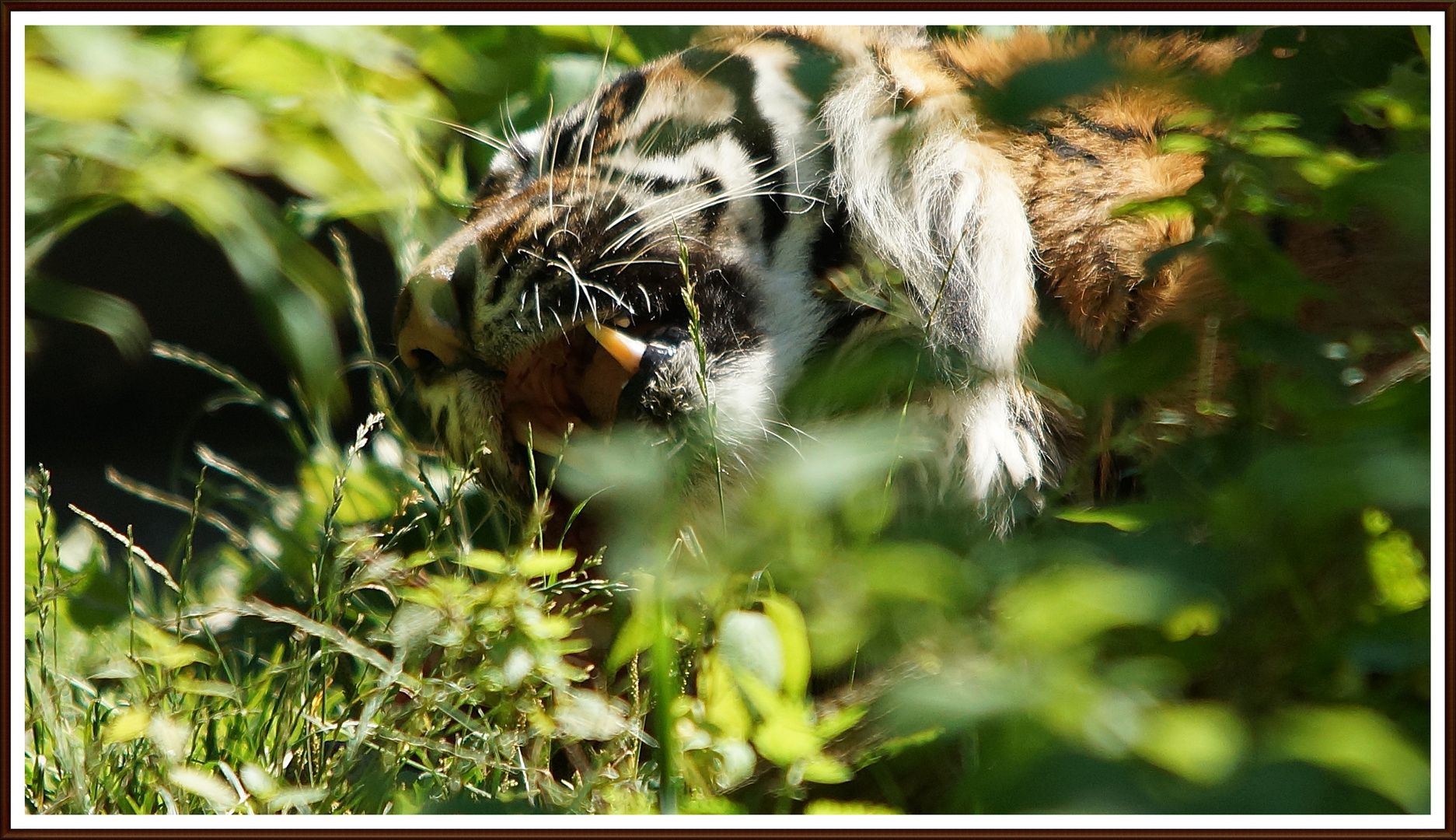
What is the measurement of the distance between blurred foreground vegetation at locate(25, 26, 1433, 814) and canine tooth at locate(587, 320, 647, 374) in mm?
116

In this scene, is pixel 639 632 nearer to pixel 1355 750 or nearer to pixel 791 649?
pixel 791 649

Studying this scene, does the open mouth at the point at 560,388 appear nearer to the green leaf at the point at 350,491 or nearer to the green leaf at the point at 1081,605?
the green leaf at the point at 350,491

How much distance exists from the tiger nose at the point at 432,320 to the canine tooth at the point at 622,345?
176 mm

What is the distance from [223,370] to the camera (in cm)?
136

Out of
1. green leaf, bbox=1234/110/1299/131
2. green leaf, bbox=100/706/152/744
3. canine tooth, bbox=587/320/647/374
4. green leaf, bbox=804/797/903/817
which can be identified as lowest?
green leaf, bbox=804/797/903/817

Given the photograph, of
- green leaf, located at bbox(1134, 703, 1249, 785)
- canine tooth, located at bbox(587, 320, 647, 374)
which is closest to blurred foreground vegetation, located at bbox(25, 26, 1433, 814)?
green leaf, located at bbox(1134, 703, 1249, 785)

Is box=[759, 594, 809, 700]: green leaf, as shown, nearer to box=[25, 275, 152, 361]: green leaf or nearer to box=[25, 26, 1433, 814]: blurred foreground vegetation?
box=[25, 26, 1433, 814]: blurred foreground vegetation

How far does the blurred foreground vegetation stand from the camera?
59cm

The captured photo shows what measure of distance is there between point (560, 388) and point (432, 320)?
0.18 metres

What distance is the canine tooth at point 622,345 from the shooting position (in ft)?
4.13

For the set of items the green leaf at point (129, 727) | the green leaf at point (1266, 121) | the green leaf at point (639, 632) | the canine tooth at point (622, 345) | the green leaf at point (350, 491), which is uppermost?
the green leaf at point (1266, 121)

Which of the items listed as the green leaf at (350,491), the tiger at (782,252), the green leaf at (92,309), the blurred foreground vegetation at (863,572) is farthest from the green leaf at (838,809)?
the green leaf at (350,491)

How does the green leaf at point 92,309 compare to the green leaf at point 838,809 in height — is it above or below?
above

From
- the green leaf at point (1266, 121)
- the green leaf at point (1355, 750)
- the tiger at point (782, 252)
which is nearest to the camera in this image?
the green leaf at point (1355, 750)
